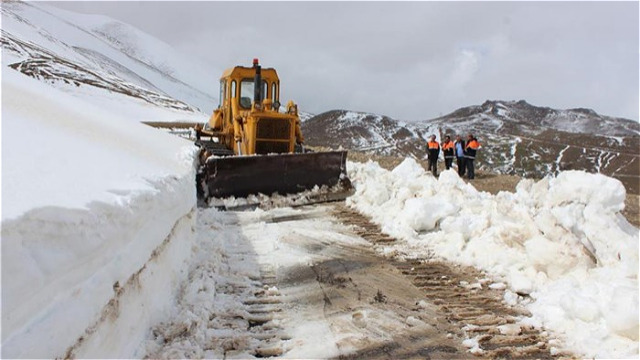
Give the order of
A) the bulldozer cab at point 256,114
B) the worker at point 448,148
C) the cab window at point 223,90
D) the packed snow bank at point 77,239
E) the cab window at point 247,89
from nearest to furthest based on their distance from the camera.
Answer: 1. the packed snow bank at point 77,239
2. the bulldozer cab at point 256,114
3. the cab window at point 247,89
4. the cab window at point 223,90
5. the worker at point 448,148

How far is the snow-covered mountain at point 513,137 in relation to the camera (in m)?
62.6

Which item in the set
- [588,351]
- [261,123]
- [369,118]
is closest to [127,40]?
[369,118]

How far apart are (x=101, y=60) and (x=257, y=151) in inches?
3253

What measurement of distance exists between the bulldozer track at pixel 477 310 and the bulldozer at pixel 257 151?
3.89 meters

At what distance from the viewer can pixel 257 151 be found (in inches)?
393

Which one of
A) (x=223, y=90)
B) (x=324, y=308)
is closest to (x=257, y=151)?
(x=223, y=90)

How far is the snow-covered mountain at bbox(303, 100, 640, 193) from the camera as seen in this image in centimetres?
6256

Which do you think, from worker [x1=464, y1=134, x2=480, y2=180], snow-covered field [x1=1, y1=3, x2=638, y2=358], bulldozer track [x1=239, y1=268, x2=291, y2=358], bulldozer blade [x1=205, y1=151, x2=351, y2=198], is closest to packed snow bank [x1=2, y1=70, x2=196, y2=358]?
snow-covered field [x1=1, y1=3, x2=638, y2=358]

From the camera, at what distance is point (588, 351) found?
3367 mm

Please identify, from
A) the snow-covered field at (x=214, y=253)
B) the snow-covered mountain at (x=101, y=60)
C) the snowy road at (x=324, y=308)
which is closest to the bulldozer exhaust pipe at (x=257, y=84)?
the snow-covered field at (x=214, y=253)

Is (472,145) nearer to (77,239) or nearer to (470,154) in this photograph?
(470,154)

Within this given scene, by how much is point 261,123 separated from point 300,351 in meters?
7.09

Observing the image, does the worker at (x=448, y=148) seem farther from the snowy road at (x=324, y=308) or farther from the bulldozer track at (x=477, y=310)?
the bulldozer track at (x=477, y=310)

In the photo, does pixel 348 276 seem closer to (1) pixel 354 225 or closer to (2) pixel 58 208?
(1) pixel 354 225
